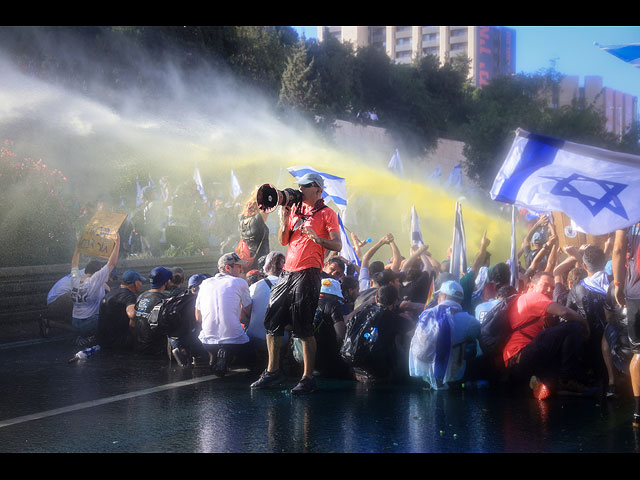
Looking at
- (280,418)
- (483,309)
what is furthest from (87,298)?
(483,309)

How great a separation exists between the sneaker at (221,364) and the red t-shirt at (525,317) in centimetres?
255

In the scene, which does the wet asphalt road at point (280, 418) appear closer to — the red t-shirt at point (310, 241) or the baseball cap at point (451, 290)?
the baseball cap at point (451, 290)

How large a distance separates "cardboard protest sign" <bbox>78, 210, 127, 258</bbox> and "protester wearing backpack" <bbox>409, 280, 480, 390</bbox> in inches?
163

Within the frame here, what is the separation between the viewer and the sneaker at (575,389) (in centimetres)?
611

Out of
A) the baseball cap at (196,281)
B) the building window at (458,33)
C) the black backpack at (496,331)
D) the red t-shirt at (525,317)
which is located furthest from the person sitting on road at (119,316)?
the building window at (458,33)

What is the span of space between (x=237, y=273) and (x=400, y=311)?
5.32 feet

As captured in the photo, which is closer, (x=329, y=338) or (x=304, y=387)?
(x=304, y=387)

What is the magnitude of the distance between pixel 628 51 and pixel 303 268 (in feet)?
10.8

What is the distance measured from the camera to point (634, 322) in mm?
5133

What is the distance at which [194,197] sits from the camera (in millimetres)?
19562

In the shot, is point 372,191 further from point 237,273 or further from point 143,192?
point 237,273

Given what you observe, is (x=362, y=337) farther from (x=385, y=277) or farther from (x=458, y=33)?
(x=458, y=33)

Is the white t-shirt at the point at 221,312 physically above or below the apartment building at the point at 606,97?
below
